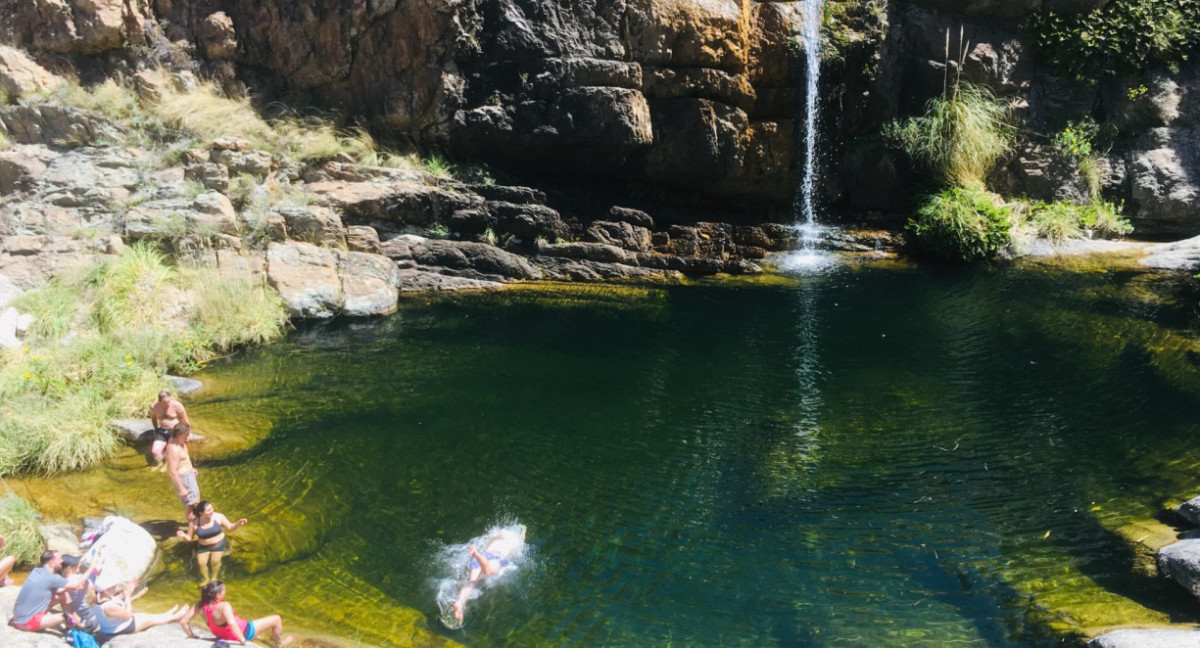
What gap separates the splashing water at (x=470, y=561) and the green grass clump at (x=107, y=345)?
4355 millimetres

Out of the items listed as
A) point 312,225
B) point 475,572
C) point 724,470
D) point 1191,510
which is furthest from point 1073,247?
point 312,225

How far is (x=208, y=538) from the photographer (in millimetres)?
6762

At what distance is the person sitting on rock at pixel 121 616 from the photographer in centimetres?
565

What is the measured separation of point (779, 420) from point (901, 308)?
16.3 feet

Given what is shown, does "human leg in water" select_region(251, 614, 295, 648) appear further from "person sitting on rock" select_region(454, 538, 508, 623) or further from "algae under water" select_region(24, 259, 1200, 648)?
"person sitting on rock" select_region(454, 538, 508, 623)

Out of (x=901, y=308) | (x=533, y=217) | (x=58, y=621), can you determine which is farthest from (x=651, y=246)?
(x=58, y=621)

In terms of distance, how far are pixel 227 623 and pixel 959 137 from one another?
15.9 meters

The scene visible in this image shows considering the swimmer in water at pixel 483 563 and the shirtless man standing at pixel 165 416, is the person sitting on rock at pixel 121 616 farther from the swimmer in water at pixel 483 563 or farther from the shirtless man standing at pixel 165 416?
the shirtless man standing at pixel 165 416

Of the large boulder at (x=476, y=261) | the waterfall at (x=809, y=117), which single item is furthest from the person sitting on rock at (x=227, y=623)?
the waterfall at (x=809, y=117)

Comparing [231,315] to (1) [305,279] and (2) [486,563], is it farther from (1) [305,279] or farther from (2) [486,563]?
(2) [486,563]

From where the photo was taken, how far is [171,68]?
16812 mm

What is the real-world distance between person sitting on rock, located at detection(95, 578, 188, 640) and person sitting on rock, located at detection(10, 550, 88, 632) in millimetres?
247

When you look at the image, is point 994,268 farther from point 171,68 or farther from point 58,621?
point 171,68

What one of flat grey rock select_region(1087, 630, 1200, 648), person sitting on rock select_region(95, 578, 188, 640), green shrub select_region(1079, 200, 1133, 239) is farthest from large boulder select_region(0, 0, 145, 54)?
green shrub select_region(1079, 200, 1133, 239)
